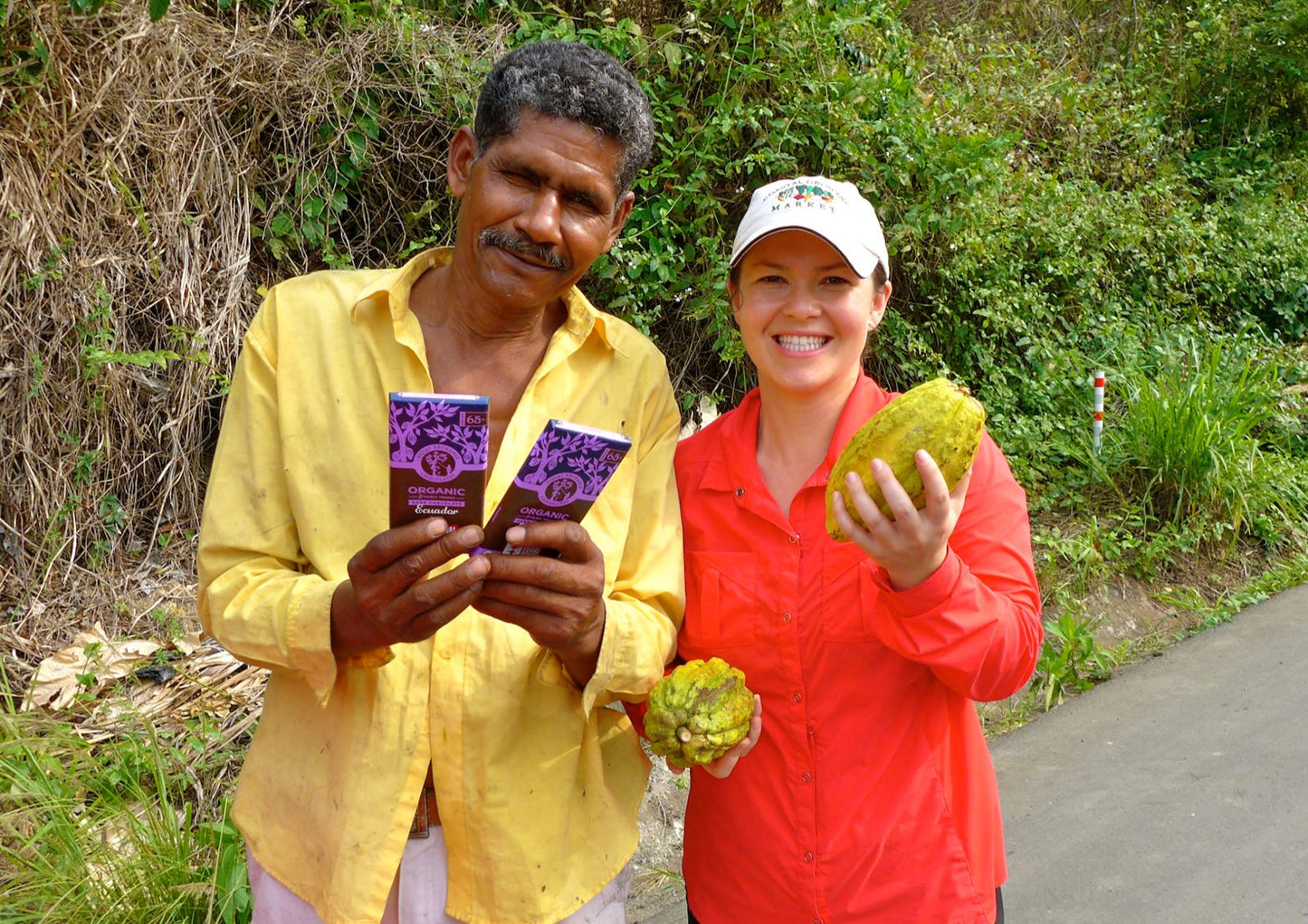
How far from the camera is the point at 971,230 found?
7.40 m

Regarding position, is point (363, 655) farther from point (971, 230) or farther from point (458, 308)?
point (971, 230)

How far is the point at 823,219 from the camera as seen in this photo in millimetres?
2434

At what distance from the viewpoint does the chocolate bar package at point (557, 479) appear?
1.92m

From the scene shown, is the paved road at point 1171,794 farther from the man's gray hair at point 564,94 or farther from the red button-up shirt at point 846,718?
the man's gray hair at point 564,94

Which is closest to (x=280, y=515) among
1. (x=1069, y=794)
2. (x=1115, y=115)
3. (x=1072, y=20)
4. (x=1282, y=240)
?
(x=1069, y=794)

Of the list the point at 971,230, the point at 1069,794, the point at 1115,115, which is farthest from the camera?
the point at 1115,115

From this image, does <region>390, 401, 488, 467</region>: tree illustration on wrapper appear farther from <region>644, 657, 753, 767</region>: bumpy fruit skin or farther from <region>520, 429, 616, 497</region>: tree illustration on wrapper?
<region>644, 657, 753, 767</region>: bumpy fruit skin

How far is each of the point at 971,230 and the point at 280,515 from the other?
612 cm

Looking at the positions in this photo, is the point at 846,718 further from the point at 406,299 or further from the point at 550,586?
the point at 406,299

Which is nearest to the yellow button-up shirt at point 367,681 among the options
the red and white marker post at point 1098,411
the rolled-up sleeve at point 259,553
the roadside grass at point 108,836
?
the rolled-up sleeve at point 259,553

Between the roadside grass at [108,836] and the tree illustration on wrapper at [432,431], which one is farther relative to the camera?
the roadside grass at [108,836]

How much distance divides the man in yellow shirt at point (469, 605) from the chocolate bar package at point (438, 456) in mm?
187

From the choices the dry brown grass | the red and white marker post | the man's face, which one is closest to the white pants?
the man's face

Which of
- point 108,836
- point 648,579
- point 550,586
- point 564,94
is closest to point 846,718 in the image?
point 648,579
